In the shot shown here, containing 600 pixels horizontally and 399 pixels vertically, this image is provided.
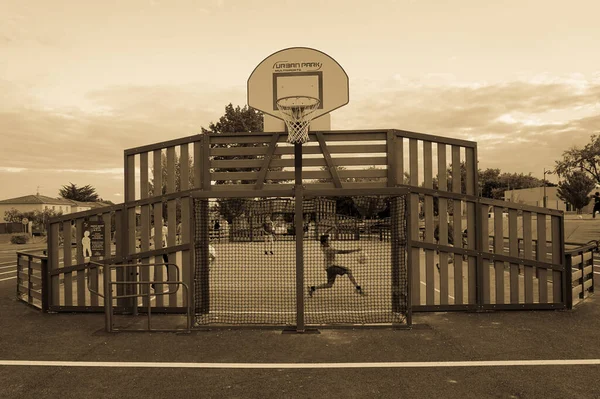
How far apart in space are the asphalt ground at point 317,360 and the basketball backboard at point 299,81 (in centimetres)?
434

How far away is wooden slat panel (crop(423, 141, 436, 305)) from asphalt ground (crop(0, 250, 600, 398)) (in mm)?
633

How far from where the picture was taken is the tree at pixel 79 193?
10519 cm

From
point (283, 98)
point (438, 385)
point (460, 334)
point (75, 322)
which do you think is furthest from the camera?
point (283, 98)

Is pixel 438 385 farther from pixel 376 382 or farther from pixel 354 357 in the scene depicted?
pixel 354 357

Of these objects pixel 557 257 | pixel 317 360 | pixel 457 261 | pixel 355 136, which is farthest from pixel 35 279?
pixel 557 257

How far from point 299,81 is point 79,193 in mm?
111245

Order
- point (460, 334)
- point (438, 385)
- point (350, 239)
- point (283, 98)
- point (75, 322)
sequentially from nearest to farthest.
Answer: point (438, 385) → point (460, 334) → point (75, 322) → point (283, 98) → point (350, 239)

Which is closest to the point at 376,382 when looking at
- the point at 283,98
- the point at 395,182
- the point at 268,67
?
the point at 395,182

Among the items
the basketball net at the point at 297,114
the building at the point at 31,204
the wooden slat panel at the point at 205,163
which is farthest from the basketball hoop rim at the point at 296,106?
the building at the point at 31,204

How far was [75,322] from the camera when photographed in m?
8.30

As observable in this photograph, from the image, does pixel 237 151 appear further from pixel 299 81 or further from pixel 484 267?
pixel 484 267

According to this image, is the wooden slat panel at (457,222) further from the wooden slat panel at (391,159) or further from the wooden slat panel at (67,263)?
the wooden slat panel at (67,263)

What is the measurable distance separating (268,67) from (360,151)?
2.58m

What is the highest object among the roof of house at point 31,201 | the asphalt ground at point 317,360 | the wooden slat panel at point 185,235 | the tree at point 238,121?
the tree at point 238,121
